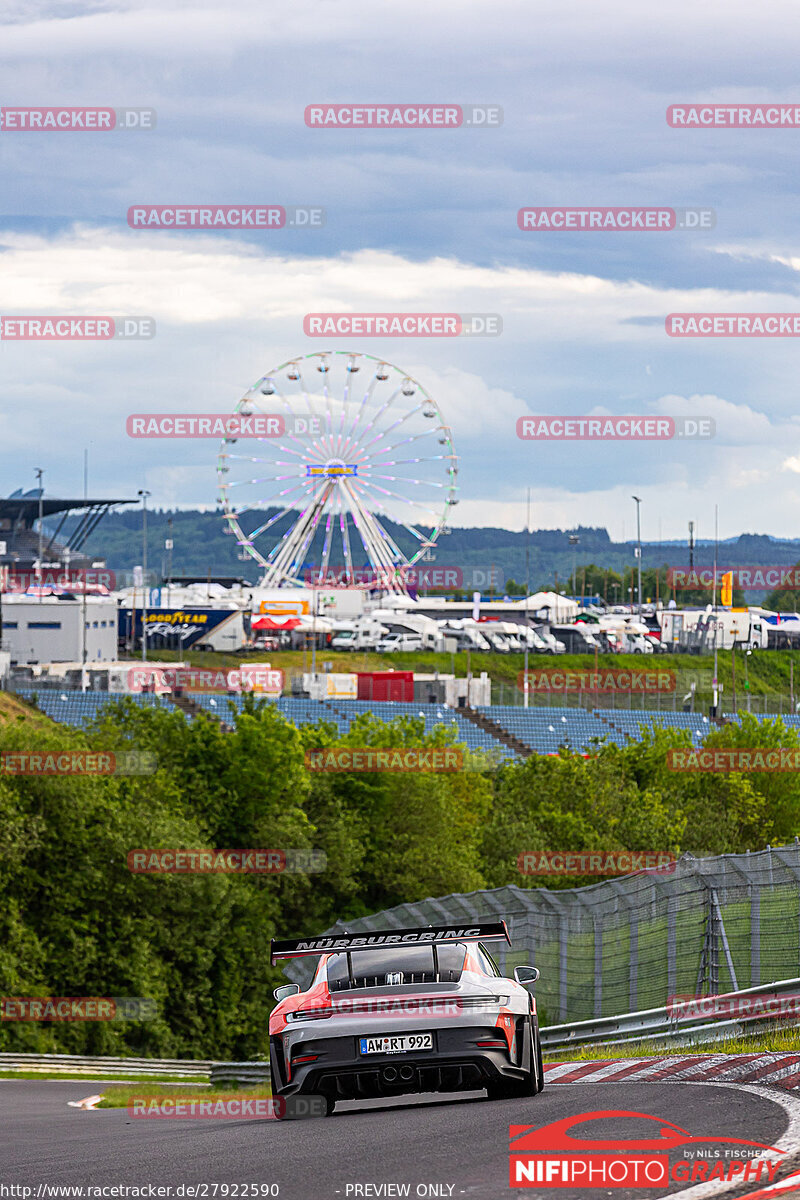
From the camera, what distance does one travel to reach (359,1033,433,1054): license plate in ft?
30.0

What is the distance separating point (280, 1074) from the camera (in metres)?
9.57

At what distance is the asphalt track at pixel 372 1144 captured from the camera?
739 cm

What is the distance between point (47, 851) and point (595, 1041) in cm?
2296

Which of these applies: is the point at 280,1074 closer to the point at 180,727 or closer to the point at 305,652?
the point at 180,727

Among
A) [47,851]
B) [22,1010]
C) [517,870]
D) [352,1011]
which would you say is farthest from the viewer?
[517,870]

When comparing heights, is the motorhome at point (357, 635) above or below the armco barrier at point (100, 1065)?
above

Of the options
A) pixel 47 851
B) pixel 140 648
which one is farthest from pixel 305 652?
pixel 47 851
